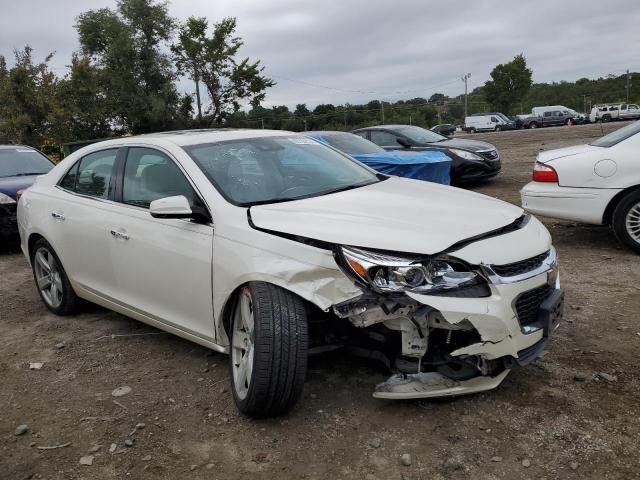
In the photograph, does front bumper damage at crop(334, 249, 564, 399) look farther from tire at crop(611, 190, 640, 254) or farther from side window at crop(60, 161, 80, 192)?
tire at crop(611, 190, 640, 254)

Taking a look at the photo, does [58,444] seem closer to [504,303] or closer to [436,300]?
[436,300]

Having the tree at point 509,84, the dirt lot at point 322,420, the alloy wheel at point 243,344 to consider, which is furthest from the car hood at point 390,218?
the tree at point 509,84

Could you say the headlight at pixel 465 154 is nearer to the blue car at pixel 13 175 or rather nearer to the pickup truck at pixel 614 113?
the blue car at pixel 13 175

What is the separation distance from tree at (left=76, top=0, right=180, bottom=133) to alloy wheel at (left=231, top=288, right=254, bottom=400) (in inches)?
1571

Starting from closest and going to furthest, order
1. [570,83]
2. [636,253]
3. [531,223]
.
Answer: [531,223] → [636,253] → [570,83]

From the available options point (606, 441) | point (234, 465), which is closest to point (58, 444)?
point (234, 465)

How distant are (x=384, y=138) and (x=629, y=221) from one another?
6331 millimetres

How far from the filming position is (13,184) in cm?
779

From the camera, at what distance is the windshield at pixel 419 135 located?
37.1 feet

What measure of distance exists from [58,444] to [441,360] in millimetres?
2008

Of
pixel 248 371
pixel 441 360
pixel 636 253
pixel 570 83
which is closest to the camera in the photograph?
pixel 441 360

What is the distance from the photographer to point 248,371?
3033 millimetres

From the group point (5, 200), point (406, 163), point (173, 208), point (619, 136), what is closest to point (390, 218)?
point (173, 208)

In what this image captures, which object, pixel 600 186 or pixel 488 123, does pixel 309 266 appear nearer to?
pixel 600 186
